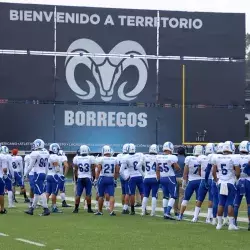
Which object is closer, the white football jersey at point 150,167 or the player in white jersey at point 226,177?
the player in white jersey at point 226,177

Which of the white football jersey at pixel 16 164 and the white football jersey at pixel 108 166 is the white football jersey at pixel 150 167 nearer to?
the white football jersey at pixel 108 166

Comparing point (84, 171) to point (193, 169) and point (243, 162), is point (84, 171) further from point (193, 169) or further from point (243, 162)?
point (243, 162)

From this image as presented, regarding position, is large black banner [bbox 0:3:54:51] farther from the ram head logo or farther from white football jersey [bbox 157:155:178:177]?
white football jersey [bbox 157:155:178:177]

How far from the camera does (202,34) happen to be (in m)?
47.6

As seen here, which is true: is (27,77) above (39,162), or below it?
above

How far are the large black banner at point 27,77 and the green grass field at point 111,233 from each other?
944 inches

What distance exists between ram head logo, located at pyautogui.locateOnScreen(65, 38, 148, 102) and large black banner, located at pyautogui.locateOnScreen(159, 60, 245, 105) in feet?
4.18

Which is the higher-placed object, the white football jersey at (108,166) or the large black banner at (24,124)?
the large black banner at (24,124)

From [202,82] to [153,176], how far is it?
25.7m

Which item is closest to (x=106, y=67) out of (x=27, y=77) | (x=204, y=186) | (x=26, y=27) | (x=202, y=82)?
(x=27, y=77)

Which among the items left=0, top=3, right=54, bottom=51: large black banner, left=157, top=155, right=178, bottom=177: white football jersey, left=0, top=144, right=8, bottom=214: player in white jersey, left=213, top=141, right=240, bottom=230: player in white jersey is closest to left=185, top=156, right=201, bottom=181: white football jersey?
left=157, top=155, right=178, bottom=177: white football jersey

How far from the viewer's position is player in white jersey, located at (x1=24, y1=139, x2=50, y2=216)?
2164 cm

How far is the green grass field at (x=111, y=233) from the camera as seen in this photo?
14719mm

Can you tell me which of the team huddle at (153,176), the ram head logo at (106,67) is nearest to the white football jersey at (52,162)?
the team huddle at (153,176)
